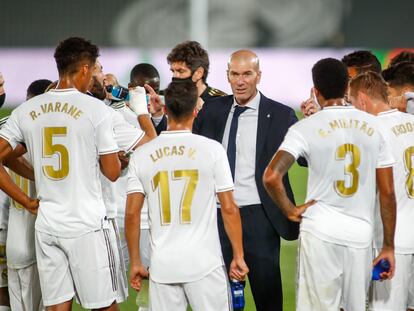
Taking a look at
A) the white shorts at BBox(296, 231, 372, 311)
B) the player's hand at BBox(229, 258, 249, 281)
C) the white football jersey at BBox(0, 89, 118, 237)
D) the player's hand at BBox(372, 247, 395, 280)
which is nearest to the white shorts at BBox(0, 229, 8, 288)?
the white football jersey at BBox(0, 89, 118, 237)

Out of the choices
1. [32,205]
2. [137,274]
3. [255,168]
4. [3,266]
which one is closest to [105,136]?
[32,205]

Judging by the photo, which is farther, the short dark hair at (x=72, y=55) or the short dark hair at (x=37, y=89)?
the short dark hair at (x=37, y=89)

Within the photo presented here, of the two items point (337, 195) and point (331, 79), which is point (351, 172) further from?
point (331, 79)

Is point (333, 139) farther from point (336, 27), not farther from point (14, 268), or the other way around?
point (336, 27)

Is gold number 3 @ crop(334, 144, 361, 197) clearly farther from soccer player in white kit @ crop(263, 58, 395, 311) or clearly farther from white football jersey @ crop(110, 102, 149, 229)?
white football jersey @ crop(110, 102, 149, 229)

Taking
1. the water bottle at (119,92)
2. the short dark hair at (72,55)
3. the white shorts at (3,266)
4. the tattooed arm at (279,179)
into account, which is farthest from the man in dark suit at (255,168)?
the white shorts at (3,266)

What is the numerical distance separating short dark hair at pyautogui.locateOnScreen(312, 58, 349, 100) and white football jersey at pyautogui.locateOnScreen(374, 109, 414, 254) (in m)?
0.40

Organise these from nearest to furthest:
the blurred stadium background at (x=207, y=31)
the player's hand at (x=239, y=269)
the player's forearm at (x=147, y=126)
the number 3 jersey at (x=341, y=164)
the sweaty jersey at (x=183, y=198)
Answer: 1. the sweaty jersey at (x=183, y=198)
2. the player's hand at (x=239, y=269)
3. the number 3 jersey at (x=341, y=164)
4. the player's forearm at (x=147, y=126)
5. the blurred stadium background at (x=207, y=31)

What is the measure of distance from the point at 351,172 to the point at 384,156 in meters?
0.22

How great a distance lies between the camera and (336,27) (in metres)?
20.4

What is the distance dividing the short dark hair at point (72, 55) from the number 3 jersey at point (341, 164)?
4.19 feet

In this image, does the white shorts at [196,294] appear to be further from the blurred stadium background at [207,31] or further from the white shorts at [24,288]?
the blurred stadium background at [207,31]

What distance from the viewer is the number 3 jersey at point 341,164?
190 inches

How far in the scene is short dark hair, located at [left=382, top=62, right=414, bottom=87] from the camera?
19.5 ft
